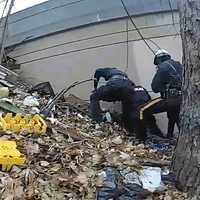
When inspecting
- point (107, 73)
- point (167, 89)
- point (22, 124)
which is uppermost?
point (107, 73)

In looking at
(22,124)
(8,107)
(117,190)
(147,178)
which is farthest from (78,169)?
(8,107)

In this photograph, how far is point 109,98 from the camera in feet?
26.0

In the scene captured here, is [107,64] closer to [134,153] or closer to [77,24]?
[77,24]

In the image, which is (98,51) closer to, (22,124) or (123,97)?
(123,97)

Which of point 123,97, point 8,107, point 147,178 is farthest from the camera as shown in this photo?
point 123,97

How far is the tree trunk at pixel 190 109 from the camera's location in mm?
4840

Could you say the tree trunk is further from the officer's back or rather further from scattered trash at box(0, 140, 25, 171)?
the officer's back

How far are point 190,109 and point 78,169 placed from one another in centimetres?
113

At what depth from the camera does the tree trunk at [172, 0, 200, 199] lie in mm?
4840

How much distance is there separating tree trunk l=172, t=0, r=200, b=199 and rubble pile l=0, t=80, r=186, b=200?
162mm

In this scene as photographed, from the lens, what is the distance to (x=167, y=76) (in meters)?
7.50

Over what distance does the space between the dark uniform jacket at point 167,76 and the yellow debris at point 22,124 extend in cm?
205

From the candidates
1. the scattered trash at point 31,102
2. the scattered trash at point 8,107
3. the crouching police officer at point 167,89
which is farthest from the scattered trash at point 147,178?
the scattered trash at point 31,102

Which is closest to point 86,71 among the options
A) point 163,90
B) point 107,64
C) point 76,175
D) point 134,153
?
point 107,64
